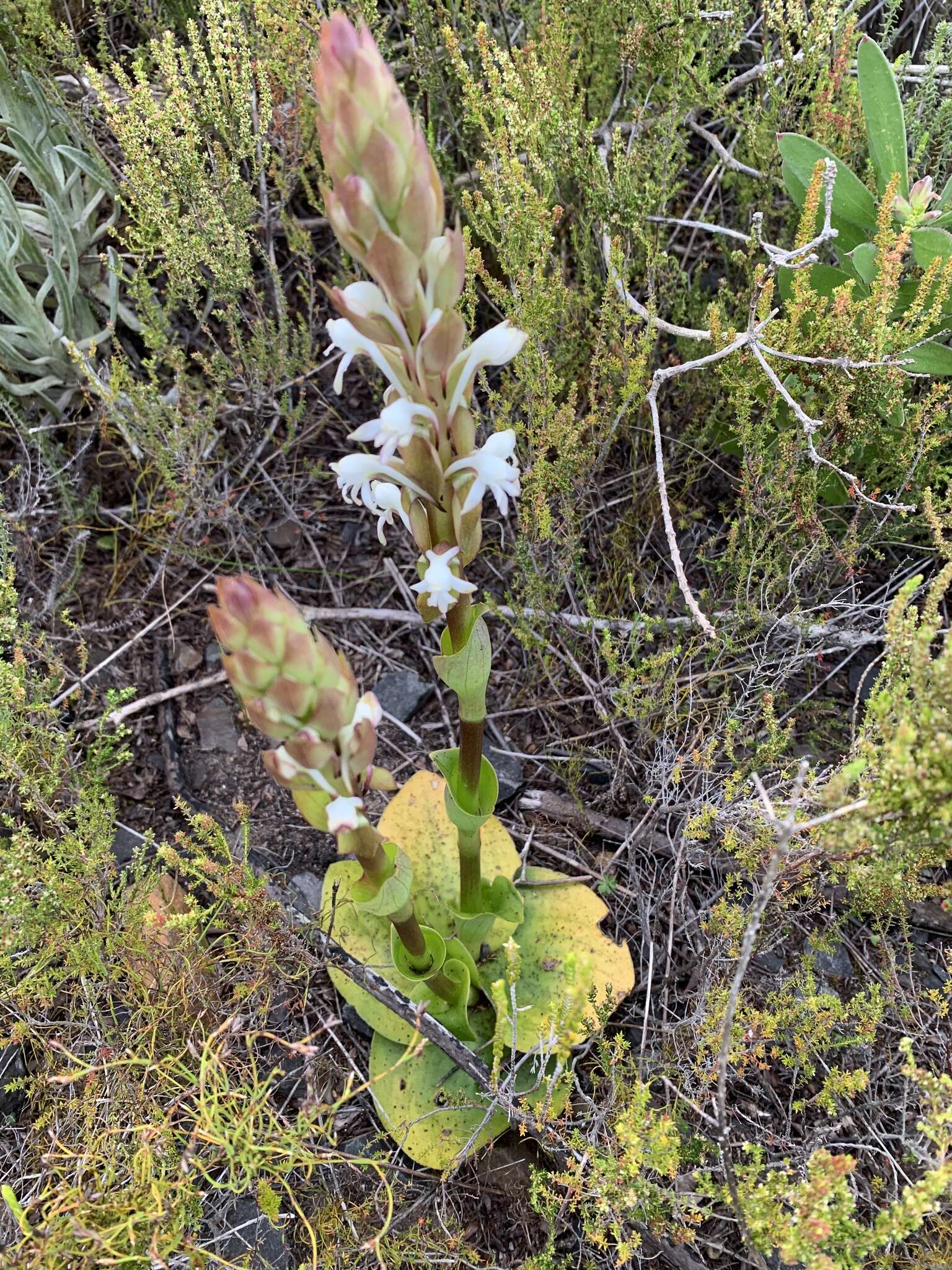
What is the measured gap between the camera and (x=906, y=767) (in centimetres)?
118

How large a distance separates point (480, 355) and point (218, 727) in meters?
1.73

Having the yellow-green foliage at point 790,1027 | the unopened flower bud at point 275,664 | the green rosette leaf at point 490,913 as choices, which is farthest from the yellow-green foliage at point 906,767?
the green rosette leaf at point 490,913

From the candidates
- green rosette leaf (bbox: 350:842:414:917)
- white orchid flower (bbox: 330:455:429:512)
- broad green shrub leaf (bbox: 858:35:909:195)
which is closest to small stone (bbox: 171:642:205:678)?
green rosette leaf (bbox: 350:842:414:917)

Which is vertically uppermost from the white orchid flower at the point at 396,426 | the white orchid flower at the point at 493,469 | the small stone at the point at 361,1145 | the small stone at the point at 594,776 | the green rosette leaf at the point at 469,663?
the white orchid flower at the point at 396,426

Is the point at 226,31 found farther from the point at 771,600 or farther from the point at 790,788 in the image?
the point at 790,788

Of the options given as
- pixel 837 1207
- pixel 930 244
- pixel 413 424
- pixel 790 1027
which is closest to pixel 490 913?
pixel 790 1027

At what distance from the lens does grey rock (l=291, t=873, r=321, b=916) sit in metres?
2.33

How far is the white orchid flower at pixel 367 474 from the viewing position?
1310 mm

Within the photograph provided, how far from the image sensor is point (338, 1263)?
5.60 ft

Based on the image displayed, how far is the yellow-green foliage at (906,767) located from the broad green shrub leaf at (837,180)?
1.30 metres

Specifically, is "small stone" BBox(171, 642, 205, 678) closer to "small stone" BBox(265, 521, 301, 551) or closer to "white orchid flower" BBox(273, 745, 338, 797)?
"small stone" BBox(265, 521, 301, 551)

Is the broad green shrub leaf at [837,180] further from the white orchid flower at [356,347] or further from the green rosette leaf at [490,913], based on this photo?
the green rosette leaf at [490,913]

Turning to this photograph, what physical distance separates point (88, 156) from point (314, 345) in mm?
872

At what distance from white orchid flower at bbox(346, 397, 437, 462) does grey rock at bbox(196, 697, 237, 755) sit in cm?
162
